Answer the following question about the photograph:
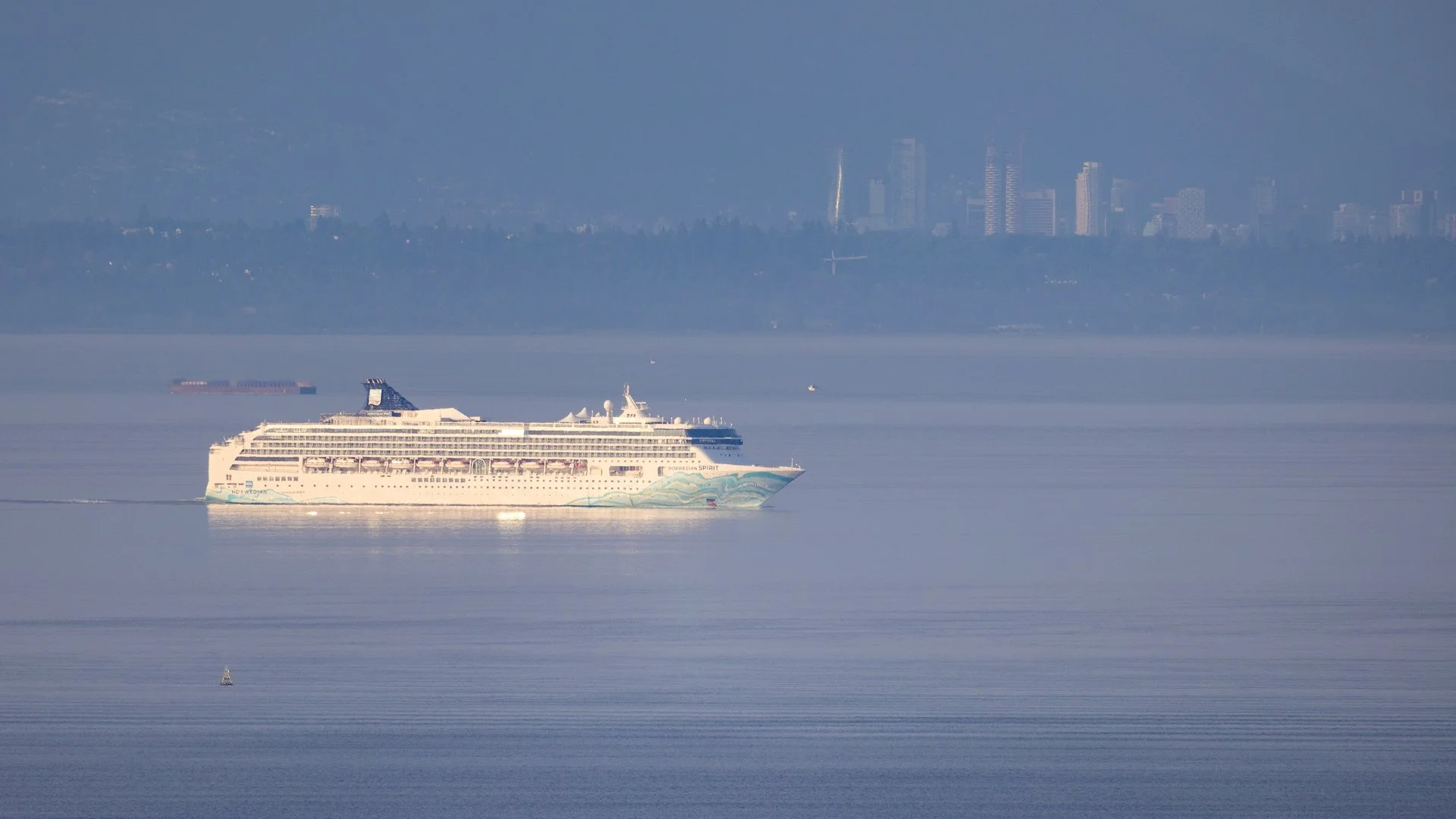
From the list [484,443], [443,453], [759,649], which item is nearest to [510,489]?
[484,443]

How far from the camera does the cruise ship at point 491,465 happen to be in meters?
54.3

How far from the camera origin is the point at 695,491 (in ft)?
179

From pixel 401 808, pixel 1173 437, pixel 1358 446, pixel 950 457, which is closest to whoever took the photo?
pixel 401 808

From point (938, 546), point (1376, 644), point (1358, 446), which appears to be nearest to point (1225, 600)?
point (1376, 644)

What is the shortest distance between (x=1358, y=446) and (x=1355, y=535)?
32761 millimetres

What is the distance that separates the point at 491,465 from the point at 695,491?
4763 mm

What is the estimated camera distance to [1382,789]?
26.4 meters

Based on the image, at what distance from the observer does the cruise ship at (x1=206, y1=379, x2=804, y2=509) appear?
2138 inches

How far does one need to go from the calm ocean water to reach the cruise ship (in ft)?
2.51

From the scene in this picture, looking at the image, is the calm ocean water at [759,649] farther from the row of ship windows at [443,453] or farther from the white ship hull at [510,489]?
the row of ship windows at [443,453]

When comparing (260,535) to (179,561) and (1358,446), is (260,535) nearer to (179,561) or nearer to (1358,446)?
(179,561)

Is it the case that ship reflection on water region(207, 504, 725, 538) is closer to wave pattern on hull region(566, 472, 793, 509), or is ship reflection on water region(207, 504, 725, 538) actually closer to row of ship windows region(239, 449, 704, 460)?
wave pattern on hull region(566, 472, 793, 509)

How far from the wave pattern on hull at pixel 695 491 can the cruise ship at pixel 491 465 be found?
0.08 ft

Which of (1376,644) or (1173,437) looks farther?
(1173,437)
